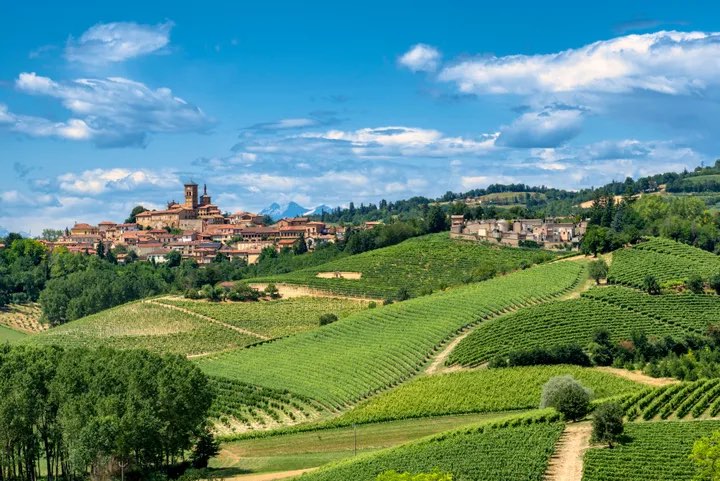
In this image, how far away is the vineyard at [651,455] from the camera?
3675 cm

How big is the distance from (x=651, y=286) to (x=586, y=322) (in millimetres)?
9660

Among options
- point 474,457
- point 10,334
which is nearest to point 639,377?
point 474,457

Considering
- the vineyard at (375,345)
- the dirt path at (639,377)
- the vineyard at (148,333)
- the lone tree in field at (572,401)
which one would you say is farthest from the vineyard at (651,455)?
the vineyard at (148,333)

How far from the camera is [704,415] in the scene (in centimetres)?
4384

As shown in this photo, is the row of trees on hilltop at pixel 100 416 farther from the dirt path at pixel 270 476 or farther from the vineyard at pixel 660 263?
the vineyard at pixel 660 263

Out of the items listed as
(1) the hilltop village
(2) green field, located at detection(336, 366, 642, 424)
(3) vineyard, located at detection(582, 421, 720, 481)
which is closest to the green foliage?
(3) vineyard, located at detection(582, 421, 720, 481)

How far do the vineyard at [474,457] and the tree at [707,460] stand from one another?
6074 millimetres

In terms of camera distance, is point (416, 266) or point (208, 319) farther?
point (416, 266)

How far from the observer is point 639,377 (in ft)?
201

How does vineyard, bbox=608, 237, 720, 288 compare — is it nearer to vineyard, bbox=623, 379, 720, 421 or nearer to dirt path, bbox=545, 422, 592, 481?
vineyard, bbox=623, 379, 720, 421

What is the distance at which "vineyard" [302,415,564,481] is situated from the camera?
38.4m

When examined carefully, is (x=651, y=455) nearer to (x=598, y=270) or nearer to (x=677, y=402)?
A: (x=677, y=402)

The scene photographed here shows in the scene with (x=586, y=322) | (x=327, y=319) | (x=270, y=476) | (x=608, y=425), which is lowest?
(x=270, y=476)

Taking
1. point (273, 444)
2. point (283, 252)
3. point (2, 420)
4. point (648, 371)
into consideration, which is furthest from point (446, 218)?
point (2, 420)
